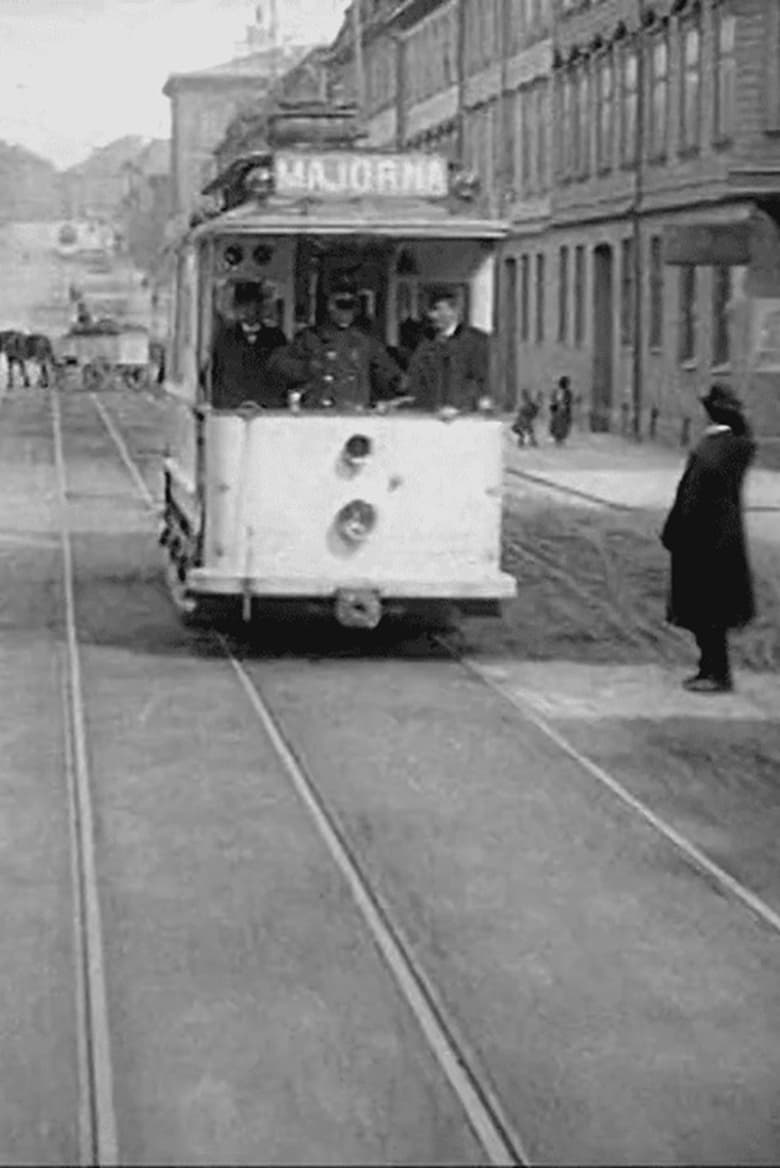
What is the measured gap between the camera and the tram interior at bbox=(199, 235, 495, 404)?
17.5m

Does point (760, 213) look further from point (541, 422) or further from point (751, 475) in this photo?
point (541, 422)

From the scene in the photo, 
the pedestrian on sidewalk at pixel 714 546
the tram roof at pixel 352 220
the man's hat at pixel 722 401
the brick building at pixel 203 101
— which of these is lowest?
the pedestrian on sidewalk at pixel 714 546

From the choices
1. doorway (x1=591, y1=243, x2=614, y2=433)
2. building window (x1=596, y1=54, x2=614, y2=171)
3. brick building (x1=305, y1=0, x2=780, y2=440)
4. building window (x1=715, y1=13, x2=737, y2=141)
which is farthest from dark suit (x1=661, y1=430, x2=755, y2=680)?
building window (x1=596, y1=54, x2=614, y2=171)

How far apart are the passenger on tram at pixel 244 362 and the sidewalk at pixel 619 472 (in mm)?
12173

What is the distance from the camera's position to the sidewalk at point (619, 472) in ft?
114

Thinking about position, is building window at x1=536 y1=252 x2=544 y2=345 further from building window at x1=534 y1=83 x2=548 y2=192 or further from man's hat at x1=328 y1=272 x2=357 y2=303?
man's hat at x1=328 y1=272 x2=357 y2=303

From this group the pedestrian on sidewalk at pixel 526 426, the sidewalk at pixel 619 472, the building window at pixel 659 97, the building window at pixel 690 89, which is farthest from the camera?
the pedestrian on sidewalk at pixel 526 426

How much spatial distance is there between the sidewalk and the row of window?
188 cm

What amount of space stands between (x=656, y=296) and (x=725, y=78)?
240 inches

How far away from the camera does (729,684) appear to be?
53.7ft

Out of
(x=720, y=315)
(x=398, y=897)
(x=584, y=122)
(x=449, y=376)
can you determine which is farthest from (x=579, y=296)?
(x=398, y=897)

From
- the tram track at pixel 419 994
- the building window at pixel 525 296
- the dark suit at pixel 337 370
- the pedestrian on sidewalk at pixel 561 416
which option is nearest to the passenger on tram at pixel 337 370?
the dark suit at pixel 337 370

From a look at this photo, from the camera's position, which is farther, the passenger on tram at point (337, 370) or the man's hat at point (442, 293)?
the man's hat at point (442, 293)

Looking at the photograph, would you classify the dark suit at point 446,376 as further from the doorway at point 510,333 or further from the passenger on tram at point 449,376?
the doorway at point 510,333
